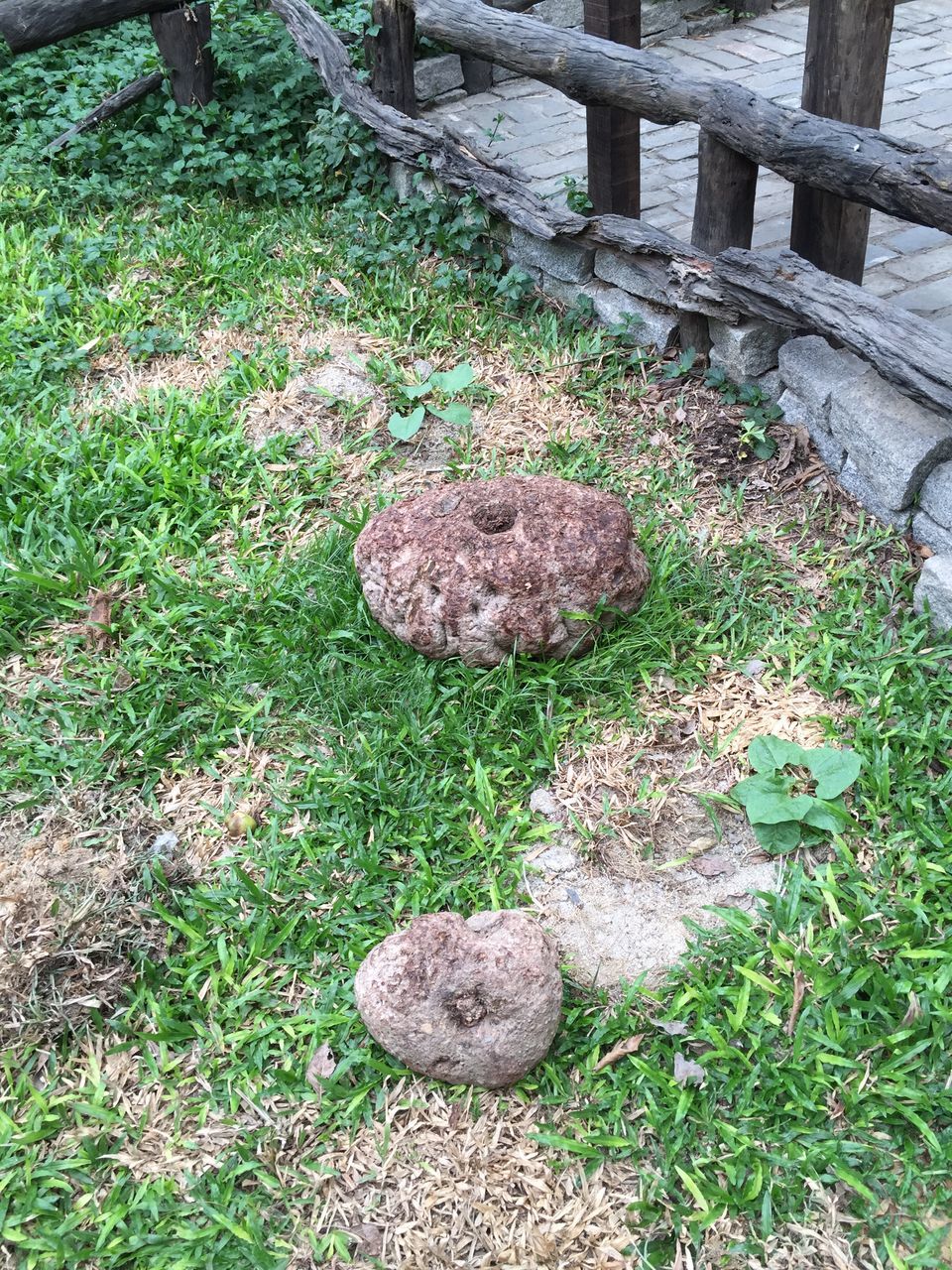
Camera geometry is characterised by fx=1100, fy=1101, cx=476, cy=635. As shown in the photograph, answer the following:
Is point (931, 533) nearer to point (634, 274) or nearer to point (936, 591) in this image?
point (936, 591)

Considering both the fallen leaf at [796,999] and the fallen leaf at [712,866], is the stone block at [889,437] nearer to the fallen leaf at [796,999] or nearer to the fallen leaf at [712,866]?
the fallen leaf at [712,866]

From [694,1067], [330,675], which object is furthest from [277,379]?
[694,1067]

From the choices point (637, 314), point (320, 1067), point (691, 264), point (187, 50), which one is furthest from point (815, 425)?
point (187, 50)

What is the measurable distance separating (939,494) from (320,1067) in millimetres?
2276

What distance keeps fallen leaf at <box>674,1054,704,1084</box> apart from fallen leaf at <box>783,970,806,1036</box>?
206 millimetres

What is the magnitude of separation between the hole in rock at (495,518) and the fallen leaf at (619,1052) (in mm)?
1347

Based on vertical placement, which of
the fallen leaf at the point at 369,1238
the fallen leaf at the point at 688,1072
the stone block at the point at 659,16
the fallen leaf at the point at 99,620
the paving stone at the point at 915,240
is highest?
the stone block at the point at 659,16

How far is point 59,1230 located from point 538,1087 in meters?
0.97

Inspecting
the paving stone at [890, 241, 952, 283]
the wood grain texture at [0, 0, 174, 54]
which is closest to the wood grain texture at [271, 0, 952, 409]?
the wood grain texture at [0, 0, 174, 54]

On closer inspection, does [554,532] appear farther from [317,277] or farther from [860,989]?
[317,277]

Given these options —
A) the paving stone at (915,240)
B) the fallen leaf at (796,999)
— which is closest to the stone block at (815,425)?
the paving stone at (915,240)

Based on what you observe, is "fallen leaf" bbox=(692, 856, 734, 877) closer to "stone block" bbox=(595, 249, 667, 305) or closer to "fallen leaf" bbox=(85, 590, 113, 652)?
"fallen leaf" bbox=(85, 590, 113, 652)

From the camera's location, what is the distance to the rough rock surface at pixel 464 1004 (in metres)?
2.22

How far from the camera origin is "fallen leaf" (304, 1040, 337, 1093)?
2.32m
